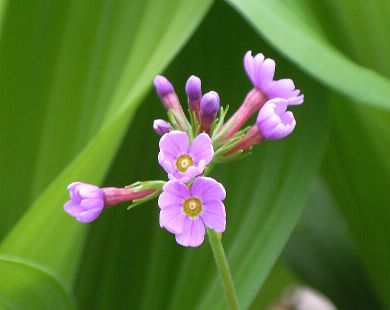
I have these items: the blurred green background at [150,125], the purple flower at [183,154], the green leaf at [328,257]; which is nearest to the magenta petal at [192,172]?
the purple flower at [183,154]

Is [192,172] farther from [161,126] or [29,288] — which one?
[29,288]

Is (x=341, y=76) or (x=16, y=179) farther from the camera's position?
(x=16, y=179)

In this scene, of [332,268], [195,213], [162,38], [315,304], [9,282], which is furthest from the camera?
[315,304]

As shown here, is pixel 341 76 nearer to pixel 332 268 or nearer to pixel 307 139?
pixel 307 139

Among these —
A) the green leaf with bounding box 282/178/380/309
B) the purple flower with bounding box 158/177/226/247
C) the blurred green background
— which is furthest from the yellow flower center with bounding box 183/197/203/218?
the green leaf with bounding box 282/178/380/309

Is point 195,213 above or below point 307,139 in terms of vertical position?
below

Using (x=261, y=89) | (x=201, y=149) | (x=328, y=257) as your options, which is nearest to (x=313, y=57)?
(x=261, y=89)

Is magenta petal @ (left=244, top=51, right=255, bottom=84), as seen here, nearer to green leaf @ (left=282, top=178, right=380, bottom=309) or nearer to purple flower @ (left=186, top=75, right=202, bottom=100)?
purple flower @ (left=186, top=75, right=202, bottom=100)

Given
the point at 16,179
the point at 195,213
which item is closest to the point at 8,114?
the point at 16,179
